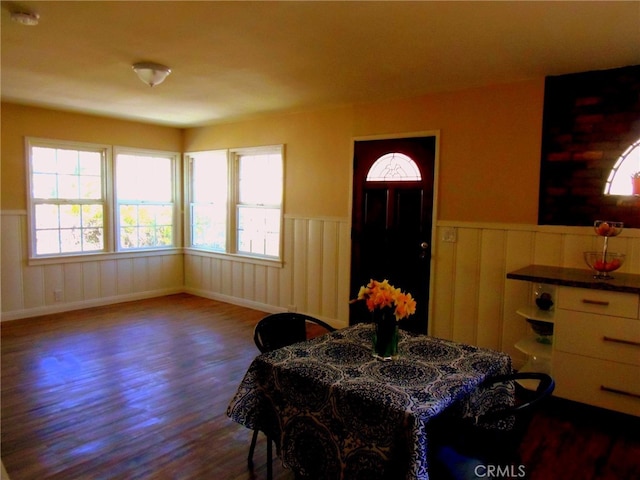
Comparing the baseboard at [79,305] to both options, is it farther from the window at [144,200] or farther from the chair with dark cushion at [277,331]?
the chair with dark cushion at [277,331]

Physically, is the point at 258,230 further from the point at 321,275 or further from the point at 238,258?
the point at 321,275

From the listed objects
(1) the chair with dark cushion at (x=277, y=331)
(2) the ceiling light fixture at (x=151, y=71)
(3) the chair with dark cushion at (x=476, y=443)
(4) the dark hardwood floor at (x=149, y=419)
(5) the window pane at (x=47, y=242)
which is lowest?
(4) the dark hardwood floor at (x=149, y=419)

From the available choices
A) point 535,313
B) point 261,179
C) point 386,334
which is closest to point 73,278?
point 261,179

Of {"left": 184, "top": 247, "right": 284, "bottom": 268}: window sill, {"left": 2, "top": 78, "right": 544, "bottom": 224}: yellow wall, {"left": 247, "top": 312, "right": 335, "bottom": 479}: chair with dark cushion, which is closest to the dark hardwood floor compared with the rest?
{"left": 247, "top": 312, "right": 335, "bottom": 479}: chair with dark cushion

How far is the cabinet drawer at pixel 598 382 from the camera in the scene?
9.32ft

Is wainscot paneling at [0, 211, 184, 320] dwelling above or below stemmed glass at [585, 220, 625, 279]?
below

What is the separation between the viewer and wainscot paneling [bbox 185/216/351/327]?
16.3 feet

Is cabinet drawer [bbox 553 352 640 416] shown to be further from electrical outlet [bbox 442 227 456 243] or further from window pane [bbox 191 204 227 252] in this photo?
window pane [bbox 191 204 227 252]

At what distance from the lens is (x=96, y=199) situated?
19.1 feet

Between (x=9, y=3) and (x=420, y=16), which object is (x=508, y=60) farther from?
(x=9, y=3)

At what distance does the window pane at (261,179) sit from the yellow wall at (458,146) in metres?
0.39

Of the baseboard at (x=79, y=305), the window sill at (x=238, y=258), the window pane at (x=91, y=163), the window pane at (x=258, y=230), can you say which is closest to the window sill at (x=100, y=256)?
the window sill at (x=238, y=258)

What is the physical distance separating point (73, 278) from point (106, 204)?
1.03 meters

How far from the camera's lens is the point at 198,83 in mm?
3963
